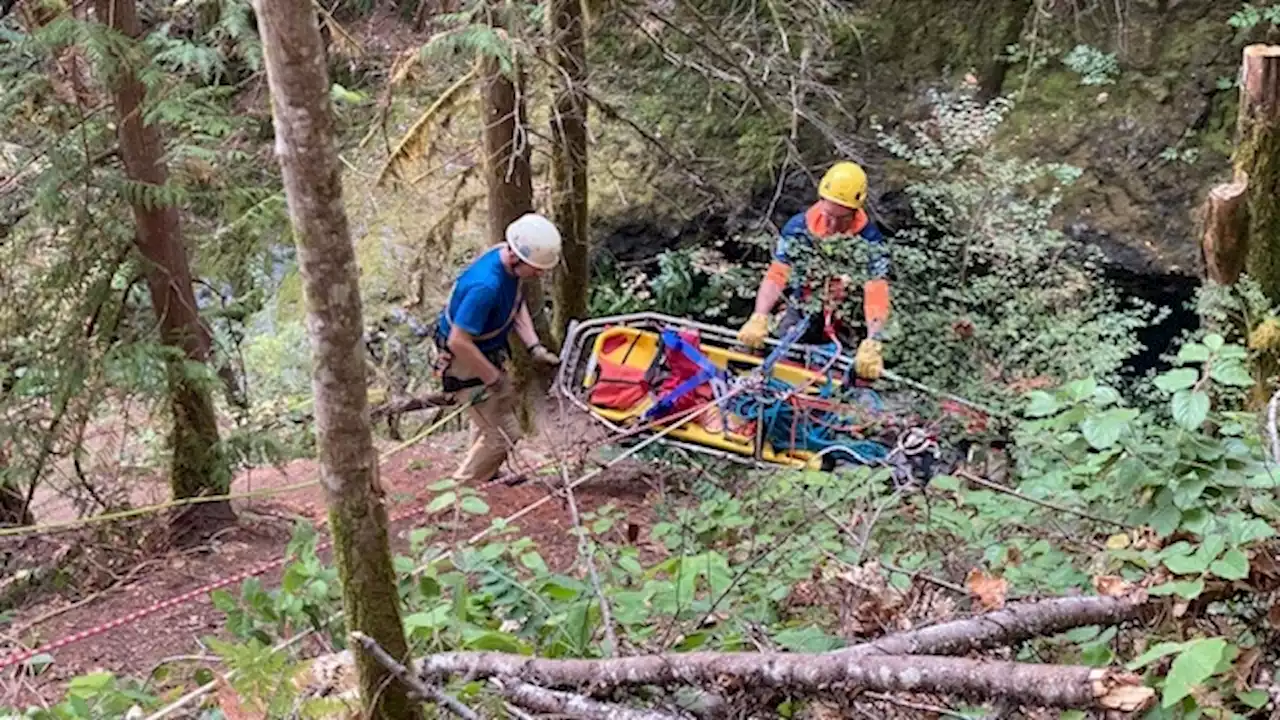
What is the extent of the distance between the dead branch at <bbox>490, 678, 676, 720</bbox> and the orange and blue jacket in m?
4.13

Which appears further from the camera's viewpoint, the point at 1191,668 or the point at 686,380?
the point at 686,380

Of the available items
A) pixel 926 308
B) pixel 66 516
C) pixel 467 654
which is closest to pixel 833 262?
pixel 926 308

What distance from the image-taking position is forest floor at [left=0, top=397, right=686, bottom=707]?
4652 millimetres

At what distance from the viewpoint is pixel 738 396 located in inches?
236

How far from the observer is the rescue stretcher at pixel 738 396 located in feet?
19.1

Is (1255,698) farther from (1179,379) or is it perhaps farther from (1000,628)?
(1179,379)

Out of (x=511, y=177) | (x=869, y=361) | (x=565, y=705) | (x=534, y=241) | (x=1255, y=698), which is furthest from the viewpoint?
(x=511, y=177)

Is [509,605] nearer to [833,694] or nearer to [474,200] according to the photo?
[833,694]

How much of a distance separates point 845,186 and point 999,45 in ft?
16.7

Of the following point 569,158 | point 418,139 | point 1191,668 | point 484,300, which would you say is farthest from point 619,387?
point 1191,668

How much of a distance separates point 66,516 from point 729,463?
4430 millimetres

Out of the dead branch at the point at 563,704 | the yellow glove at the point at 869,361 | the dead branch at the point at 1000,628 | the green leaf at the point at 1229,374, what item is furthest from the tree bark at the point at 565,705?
the yellow glove at the point at 869,361

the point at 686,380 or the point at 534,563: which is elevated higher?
the point at 534,563

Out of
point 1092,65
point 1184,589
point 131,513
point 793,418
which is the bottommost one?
point 793,418
